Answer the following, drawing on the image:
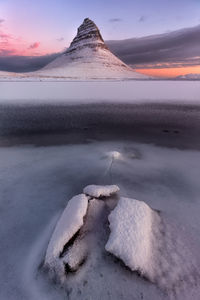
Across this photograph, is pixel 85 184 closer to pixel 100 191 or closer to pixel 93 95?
pixel 100 191

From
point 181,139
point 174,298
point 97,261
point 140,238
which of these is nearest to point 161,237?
point 140,238

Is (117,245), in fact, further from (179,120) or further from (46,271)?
(179,120)

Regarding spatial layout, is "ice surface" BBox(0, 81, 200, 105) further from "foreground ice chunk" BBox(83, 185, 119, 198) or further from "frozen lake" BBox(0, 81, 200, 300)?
"foreground ice chunk" BBox(83, 185, 119, 198)

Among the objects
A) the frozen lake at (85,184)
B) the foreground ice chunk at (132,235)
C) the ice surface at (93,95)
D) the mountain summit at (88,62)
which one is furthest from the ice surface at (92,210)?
the mountain summit at (88,62)

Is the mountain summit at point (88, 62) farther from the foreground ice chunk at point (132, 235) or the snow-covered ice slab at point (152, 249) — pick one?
the snow-covered ice slab at point (152, 249)

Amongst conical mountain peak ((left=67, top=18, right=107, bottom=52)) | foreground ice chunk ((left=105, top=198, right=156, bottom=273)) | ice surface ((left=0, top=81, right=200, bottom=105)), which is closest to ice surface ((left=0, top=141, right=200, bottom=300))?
foreground ice chunk ((left=105, top=198, right=156, bottom=273))

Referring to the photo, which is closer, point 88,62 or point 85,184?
point 85,184

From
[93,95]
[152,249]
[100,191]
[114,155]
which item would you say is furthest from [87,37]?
[152,249]

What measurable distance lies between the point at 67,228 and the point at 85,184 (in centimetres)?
159

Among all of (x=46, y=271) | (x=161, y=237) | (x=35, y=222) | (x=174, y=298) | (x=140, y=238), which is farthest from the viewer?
(x=35, y=222)

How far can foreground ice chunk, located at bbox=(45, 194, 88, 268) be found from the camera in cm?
222

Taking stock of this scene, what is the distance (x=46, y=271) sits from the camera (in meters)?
2.18

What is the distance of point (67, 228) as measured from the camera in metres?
2.48

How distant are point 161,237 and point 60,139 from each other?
16.8 ft
